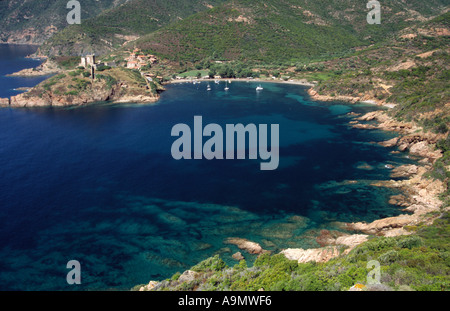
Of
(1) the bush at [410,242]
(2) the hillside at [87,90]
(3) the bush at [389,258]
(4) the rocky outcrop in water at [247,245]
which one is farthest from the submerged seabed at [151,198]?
(2) the hillside at [87,90]

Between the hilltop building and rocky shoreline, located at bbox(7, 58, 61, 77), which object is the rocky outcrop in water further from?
rocky shoreline, located at bbox(7, 58, 61, 77)

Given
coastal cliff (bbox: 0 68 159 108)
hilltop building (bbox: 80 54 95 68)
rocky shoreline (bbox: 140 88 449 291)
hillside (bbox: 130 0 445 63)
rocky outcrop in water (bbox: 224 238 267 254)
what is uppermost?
hillside (bbox: 130 0 445 63)

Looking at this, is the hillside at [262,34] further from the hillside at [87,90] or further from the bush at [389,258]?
the bush at [389,258]

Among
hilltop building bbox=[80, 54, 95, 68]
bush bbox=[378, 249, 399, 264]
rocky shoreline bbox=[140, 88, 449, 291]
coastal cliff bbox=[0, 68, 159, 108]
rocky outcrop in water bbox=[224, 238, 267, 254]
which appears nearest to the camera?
bush bbox=[378, 249, 399, 264]

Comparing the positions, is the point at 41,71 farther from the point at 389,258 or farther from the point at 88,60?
the point at 389,258

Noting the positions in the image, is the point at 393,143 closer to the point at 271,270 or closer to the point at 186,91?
the point at 271,270

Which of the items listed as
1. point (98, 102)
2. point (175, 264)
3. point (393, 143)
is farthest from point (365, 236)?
point (98, 102)

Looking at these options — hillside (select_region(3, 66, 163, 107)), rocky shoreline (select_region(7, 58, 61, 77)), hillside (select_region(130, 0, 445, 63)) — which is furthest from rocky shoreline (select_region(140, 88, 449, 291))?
rocky shoreline (select_region(7, 58, 61, 77))
